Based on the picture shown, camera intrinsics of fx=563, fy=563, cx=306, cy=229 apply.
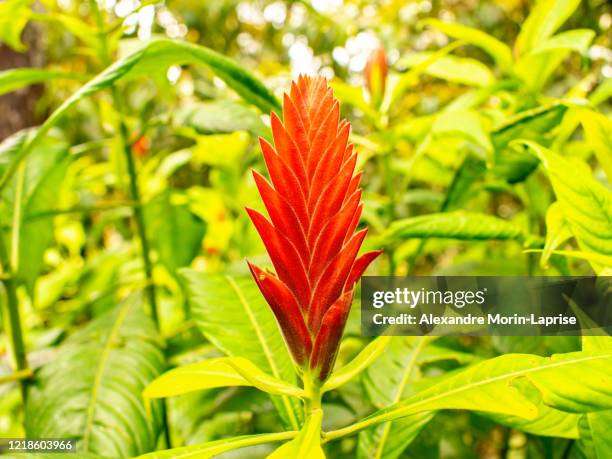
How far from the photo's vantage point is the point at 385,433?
2.33ft

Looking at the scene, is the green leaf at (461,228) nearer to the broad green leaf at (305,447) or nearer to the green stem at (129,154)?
the broad green leaf at (305,447)

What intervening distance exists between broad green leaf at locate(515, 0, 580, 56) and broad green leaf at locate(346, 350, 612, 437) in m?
0.64

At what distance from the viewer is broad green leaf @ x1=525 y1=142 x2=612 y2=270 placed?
2.05 feet

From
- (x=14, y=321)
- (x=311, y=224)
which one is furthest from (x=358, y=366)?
(x=14, y=321)

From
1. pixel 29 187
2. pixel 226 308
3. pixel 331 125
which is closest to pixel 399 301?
pixel 226 308

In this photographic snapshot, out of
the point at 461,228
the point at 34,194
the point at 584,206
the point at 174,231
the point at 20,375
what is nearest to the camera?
the point at 584,206

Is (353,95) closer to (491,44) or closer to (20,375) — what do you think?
(491,44)

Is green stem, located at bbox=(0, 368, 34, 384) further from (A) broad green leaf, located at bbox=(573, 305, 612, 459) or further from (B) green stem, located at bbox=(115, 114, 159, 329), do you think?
(A) broad green leaf, located at bbox=(573, 305, 612, 459)

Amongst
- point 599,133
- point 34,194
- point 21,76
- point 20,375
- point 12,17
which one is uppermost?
point 12,17

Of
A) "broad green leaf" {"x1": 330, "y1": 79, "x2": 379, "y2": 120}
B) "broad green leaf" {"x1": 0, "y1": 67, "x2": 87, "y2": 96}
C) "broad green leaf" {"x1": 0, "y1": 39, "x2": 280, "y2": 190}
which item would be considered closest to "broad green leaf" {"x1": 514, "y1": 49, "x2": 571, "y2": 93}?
"broad green leaf" {"x1": 330, "y1": 79, "x2": 379, "y2": 120}

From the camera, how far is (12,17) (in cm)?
97

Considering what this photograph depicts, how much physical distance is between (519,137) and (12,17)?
0.87 m

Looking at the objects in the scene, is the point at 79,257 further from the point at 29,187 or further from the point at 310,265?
the point at 310,265

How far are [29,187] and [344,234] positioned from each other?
0.78 metres
